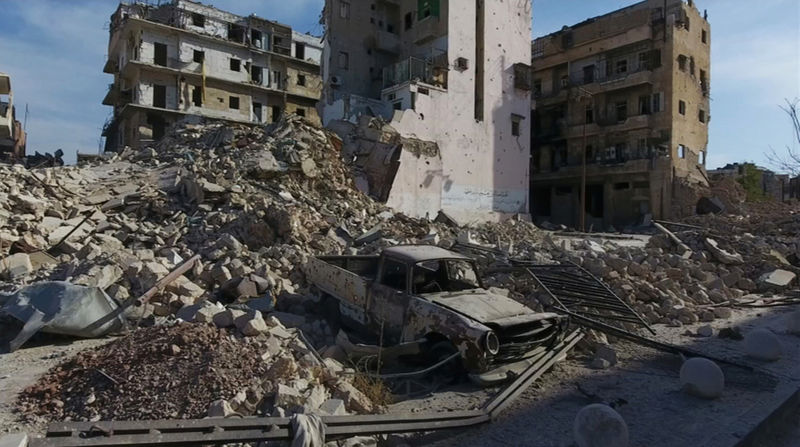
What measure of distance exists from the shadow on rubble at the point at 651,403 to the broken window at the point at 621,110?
30.6 metres

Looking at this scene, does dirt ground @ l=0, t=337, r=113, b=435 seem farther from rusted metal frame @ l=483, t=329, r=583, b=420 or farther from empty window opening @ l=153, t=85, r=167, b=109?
empty window opening @ l=153, t=85, r=167, b=109

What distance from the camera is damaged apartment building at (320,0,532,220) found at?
82.7ft

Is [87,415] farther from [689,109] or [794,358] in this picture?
[689,109]

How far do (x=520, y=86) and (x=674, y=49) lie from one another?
1023 cm

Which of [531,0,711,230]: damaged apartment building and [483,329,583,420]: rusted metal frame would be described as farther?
[531,0,711,230]: damaged apartment building

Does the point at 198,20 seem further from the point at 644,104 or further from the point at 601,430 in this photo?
the point at 601,430

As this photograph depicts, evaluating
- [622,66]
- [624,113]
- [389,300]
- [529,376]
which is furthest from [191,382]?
[622,66]

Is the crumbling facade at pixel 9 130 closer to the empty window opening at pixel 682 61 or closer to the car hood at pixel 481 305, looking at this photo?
the car hood at pixel 481 305

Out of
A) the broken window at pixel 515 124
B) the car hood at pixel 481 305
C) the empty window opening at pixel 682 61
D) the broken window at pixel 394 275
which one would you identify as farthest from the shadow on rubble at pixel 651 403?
the empty window opening at pixel 682 61

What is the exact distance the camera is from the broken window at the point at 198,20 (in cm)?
3922

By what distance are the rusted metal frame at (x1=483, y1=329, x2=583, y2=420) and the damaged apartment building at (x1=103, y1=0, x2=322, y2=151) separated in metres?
32.9

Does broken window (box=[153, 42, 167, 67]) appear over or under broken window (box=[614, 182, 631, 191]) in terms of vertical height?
over

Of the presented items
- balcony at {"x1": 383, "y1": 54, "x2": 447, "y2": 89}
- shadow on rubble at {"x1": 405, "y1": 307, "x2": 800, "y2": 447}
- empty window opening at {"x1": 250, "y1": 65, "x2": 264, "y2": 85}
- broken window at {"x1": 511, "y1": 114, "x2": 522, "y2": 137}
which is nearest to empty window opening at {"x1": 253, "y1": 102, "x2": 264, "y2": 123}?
empty window opening at {"x1": 250, "y1": 65, "x2": 264, "y2": 85}

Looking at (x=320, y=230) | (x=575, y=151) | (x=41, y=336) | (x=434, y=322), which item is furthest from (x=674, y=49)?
(x=41, y=336)
